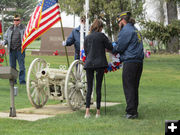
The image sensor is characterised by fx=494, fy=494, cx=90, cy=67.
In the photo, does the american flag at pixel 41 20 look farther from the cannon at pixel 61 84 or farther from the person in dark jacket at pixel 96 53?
the person in dark jacket at pixel 96 53

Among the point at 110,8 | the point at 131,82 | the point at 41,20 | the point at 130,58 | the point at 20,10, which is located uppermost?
the point at 20,10

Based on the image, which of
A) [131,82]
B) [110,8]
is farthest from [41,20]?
[110,8]

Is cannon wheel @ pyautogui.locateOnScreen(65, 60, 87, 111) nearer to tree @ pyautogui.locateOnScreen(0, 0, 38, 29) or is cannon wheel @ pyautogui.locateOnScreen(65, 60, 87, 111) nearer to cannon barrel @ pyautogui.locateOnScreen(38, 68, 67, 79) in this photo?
cannon barrel @ pyautogui.locateOnScreen(38, 68, 67, 79)

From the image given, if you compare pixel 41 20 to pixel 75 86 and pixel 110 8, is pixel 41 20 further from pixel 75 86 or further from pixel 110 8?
pixel 110 8

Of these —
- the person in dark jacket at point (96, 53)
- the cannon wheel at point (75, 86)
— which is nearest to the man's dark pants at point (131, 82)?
the person in dark jacket at point (96, 53)

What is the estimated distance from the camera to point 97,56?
8953mm

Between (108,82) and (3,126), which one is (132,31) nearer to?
(3,126)

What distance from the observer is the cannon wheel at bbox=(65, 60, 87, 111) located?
9416 millimetres

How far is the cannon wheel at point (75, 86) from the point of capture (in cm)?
942

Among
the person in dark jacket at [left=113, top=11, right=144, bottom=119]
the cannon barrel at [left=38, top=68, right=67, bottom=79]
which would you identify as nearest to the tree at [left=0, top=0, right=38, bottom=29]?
the cannon barrel at [left=38, top=68, right=67, bottom=79]

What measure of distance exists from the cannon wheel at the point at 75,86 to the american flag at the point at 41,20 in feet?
4.35

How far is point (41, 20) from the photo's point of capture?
1095cm

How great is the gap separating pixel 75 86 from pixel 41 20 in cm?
195

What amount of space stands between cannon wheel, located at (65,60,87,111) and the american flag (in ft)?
4.35
